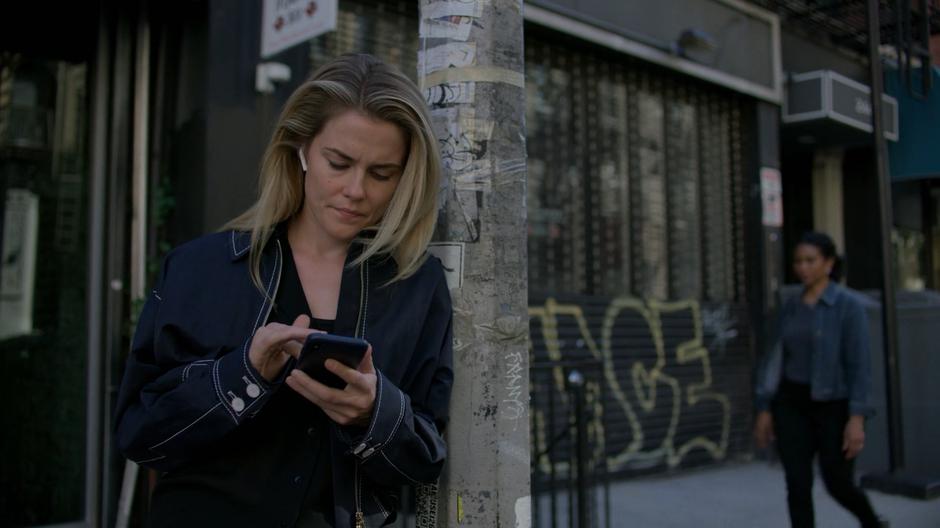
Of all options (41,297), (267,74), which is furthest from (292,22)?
(41,297)

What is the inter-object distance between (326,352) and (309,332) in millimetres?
64

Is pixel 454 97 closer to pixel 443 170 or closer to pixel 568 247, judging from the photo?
pixel 443 170

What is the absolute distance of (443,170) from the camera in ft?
6.29

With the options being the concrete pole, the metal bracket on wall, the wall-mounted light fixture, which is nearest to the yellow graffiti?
the wall-mounted light fixture

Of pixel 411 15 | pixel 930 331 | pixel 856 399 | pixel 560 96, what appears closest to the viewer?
pixel 856 399

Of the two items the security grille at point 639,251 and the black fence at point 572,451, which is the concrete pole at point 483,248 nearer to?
the black fence at point 572,451

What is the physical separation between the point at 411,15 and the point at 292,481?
5.75m

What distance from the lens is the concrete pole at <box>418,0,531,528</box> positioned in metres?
1.83

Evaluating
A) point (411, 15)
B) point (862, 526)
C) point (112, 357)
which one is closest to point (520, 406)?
point (862, 526)

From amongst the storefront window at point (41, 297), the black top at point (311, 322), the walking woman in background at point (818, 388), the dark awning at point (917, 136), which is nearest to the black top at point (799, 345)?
the walking woman in background at point (818, 388)

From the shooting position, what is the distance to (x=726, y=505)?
667 cm

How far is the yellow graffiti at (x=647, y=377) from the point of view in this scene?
7279 mm

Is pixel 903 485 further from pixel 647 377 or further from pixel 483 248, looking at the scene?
pixel 483 248

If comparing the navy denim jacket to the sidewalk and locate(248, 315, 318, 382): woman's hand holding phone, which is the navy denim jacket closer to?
locate(248, 315, 318, 382): woman's hand holding phone
